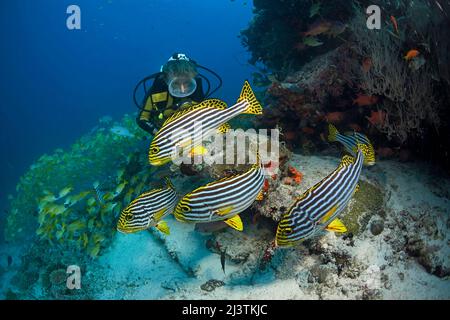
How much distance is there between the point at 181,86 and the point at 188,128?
2307mm

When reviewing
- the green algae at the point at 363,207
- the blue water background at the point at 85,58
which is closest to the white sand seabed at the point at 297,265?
the green algae at the point at 363,207

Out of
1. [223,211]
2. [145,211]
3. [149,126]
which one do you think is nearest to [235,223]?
[223,211]

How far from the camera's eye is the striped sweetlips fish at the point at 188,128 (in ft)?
10.6

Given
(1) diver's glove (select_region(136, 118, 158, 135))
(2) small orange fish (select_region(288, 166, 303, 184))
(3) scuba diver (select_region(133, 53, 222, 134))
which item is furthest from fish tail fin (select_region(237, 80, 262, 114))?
(1) diver's glove (select_region(136, 118, 158, 135))

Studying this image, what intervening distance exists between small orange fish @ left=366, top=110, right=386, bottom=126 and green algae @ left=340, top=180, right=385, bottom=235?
1311 millimetres

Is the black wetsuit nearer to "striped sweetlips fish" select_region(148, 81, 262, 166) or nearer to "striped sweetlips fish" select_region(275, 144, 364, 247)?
"striped sweetlips fish" select_region(148, 81, 262, 166)

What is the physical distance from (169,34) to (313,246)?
116885mm

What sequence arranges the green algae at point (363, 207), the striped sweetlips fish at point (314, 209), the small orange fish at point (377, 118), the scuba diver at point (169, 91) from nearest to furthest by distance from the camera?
the striped sweetlips fish at point (314, 209) → the green algae at point (363, 207) → the small orange fish at point (377, 118) → the scuba diver at point (169, 91)

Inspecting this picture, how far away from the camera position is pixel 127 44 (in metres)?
105

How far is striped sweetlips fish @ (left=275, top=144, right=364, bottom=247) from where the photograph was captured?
2.83 metres

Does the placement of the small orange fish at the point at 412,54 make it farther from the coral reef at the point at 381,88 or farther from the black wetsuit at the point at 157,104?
the black wetsuit at the point at 157,104

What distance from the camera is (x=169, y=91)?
554 cm

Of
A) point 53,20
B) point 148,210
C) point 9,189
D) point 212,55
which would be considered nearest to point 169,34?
point 212,55
